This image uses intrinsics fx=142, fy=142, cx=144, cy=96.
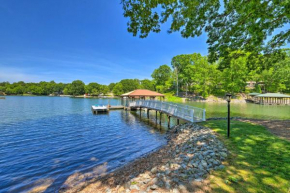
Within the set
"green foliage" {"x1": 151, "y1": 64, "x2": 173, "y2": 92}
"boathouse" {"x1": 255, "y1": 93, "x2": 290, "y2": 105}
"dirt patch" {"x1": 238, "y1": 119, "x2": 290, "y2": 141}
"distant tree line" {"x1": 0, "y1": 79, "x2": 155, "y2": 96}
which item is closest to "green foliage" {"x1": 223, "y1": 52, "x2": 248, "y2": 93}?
"boathouse" {"x1": 255, "y1": 93, "x2": 290, "y2": 105}

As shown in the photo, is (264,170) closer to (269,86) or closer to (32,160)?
(32,160)

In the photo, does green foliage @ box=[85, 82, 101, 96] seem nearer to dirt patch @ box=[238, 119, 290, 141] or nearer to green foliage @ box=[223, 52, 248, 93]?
green foliage @ box=[223, 52, 248, 93]

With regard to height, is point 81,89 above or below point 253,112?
above

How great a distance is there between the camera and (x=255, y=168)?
409 centimetres

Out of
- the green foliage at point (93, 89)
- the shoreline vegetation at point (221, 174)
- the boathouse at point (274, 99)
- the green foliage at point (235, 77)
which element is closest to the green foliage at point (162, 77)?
the green foliage at point (235, 77)

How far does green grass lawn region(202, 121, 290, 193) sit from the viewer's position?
3297 mm

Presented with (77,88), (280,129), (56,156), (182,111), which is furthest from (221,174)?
(77,88)

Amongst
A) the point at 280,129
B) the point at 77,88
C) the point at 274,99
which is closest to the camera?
the point at 280,129

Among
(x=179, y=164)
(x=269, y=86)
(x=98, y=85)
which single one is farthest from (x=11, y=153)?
(x=98, y=85)

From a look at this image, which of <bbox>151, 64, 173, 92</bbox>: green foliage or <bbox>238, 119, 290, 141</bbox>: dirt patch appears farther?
<bbox>151, 64, 173, 92</bbox>: green foliage

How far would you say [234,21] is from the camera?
26.7 ft

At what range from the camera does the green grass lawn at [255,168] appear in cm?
330

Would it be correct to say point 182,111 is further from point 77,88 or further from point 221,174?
point 77,88

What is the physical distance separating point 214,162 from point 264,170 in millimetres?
1248
